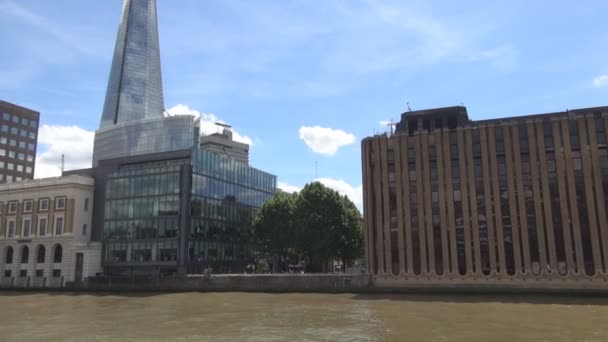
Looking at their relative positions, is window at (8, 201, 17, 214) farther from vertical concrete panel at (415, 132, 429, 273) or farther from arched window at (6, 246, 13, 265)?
vertical concrete panel at (415, 132, 429, 273)

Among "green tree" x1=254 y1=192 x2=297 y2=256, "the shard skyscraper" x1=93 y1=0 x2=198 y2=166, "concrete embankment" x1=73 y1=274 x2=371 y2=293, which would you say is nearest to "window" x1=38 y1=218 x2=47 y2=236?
"concrete embankment" x1=73 y1=274 x2=371 y2=293

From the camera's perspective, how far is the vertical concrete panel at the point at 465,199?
70.8 meters

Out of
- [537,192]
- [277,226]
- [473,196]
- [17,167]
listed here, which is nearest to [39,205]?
[277,226]

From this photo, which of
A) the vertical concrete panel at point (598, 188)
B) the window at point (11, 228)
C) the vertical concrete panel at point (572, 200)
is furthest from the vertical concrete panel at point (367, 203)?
the window at point (11, 228)

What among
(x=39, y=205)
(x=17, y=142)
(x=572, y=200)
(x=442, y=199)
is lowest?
(x=572, y=200)

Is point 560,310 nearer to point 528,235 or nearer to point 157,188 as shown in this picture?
point 528,235

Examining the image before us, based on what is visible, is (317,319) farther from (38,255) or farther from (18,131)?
(18,131)

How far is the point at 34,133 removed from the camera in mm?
152000

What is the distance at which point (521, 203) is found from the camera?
69.6 m

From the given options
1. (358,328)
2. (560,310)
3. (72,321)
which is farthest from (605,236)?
(72,321)

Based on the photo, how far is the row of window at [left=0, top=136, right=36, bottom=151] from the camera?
14150 cm

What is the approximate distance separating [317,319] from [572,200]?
4157 cm

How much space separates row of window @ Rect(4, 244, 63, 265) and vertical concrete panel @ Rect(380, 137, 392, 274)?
61.2 meters

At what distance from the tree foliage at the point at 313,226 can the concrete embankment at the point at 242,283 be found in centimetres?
1118
